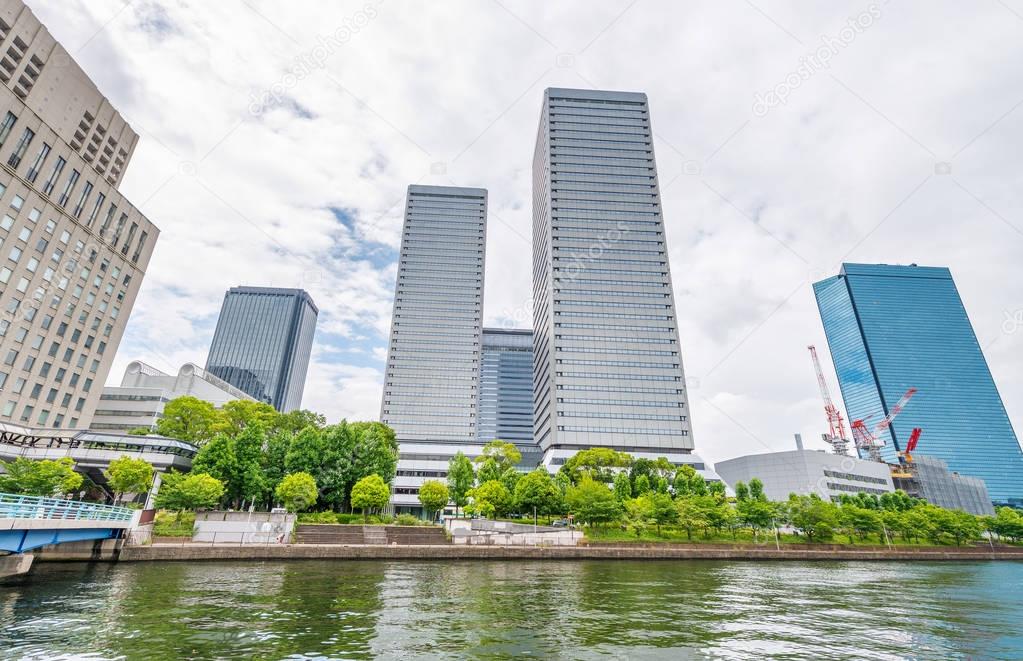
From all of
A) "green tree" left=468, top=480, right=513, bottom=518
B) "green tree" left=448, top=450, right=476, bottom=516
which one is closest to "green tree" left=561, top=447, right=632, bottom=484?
"green tree" left=448, top=450, right=476, bottom=516

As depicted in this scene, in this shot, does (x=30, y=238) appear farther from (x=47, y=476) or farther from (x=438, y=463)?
(x=438, y=463)

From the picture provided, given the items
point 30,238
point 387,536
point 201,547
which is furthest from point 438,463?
point 30,238

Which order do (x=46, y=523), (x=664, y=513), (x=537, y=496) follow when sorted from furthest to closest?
(x=537, y=496) → (x=664, y=513) → (x=46, y=523)

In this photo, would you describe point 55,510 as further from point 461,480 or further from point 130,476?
point 461,480

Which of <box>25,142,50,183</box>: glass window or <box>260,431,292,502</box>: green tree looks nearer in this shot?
<box>260,431,292,502</box>: green tree

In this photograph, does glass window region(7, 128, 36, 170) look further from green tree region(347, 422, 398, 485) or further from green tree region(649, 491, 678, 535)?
green tree region(649, 491, 678, 535)

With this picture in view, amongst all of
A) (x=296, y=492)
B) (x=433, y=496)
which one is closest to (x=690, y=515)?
(x=433, y=496)

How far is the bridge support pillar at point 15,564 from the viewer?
28016 mm

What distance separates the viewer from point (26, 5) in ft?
250

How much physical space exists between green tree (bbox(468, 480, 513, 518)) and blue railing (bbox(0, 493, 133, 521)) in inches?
1592

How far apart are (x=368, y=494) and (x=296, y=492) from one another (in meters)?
8.78

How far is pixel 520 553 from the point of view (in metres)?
52.4

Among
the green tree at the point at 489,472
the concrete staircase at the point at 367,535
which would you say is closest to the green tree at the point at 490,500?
the green tree at the point at 489,472

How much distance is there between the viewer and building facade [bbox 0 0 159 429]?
205 feet
